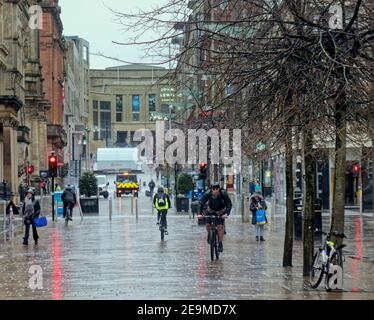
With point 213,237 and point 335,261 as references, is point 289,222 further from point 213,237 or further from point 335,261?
point 335,261

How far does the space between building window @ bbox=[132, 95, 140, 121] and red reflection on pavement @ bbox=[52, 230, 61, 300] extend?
152338 mm

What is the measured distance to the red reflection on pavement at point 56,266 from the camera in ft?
51.3

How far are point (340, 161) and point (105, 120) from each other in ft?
566

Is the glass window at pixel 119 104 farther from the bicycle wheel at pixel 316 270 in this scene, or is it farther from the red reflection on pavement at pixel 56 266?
the bicycle wheel at pixel 316 270

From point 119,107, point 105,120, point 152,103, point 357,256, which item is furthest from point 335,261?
point 105,120

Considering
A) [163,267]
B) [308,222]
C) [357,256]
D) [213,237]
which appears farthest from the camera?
[357,256]

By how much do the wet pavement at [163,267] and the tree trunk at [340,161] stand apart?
1.21m

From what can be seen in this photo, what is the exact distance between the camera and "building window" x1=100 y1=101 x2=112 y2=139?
187 metres

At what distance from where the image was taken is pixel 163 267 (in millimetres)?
19688

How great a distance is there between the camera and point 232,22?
15672 mm

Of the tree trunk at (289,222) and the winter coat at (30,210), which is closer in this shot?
the tree trunk at (289,222)

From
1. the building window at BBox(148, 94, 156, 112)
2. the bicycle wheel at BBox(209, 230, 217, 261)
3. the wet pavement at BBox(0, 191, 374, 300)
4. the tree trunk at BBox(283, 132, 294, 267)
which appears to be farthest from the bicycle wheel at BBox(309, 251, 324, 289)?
the building window at BBox(148, 94, 156, 112)

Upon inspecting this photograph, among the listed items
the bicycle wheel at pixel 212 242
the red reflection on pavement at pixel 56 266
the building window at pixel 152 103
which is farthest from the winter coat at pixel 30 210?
the building window at pixel 152 103
